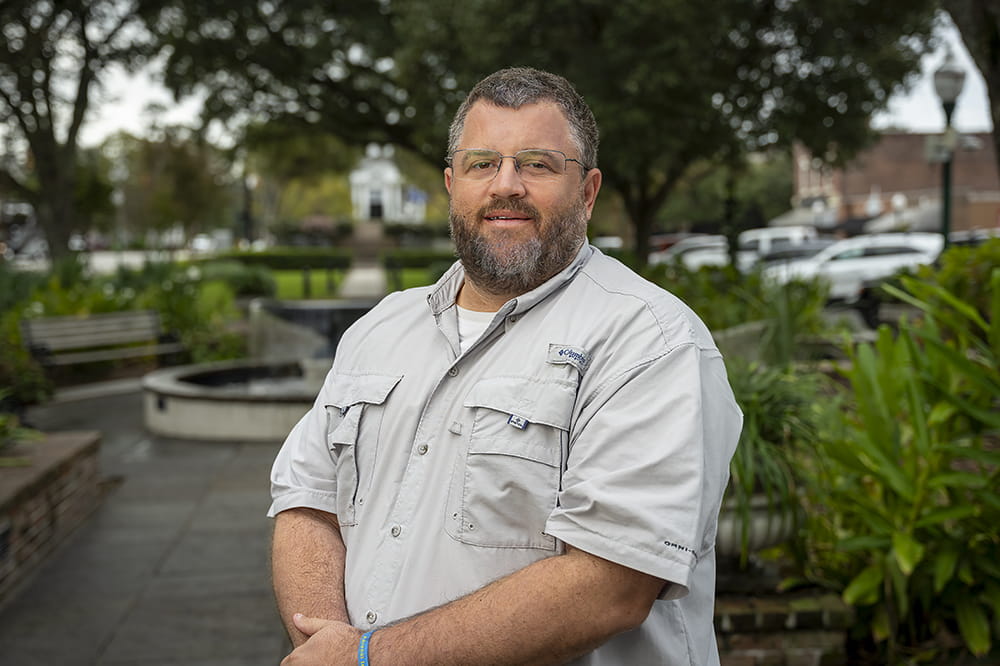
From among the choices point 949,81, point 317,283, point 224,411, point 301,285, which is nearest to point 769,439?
point 224,411

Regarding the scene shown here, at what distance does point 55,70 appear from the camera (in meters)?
19.3

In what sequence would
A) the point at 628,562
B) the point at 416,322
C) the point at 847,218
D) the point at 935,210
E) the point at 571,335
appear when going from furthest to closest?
the point at 847,218, the point at 935,210, the point at 416,322, the point at 571,335, the point at 628,562

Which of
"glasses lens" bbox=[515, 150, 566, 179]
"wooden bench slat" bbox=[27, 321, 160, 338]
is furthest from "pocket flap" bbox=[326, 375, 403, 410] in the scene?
"wooden bench slat" bbox=[27, 321, 160, 338]

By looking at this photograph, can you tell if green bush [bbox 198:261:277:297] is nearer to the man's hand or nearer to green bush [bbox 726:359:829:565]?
green bush [bbox 726:359:829:565]

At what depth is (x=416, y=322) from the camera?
6.82ft

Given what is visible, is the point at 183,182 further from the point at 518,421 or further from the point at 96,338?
the point at 518,421

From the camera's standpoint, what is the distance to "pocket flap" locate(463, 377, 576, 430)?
1.73 m

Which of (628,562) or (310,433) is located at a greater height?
(310,433)

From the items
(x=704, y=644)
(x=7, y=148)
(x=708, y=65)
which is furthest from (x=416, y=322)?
(x=7, y=148)

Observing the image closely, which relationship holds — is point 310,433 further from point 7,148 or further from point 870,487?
→ point 7,148

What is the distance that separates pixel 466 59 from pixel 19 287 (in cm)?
776

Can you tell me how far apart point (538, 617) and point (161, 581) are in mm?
3812

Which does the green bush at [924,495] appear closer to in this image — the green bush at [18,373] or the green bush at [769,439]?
the green bush at [769,439]

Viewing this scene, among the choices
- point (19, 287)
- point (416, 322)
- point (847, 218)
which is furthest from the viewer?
point (847, 218)
